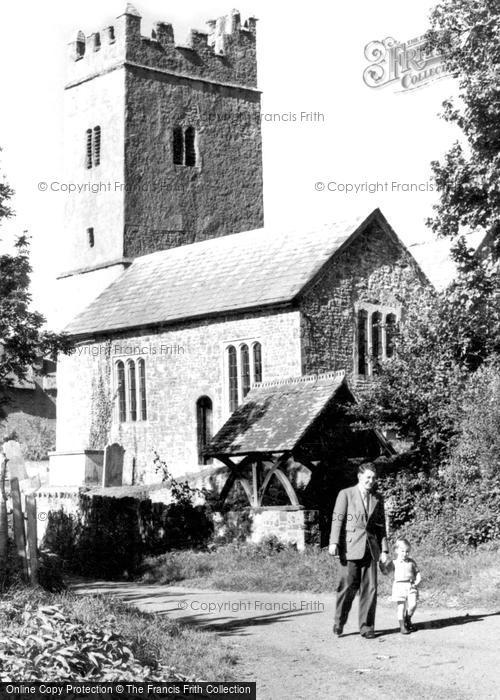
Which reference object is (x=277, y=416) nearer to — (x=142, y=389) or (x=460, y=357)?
(x=460, y=357)

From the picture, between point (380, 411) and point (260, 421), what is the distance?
2.90 m

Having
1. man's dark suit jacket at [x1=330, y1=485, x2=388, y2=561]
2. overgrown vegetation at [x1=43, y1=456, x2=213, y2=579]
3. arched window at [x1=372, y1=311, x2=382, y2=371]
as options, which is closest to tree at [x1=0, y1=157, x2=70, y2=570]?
overgrown vegetation at [x1=43, y1=456, x2=213, y2=579]

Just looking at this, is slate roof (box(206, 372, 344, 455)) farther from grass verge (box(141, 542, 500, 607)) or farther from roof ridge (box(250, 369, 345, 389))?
grass verge (box(141, 542, 500, 607))

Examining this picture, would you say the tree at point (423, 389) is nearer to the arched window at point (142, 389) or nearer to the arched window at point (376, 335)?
the arched window at point (376, 335)

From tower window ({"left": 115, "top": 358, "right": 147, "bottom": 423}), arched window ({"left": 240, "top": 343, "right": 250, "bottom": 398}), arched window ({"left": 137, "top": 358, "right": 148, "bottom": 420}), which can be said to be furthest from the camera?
tower window ({"left": 115, "top": 358, "right": 147, "bottom": 423})

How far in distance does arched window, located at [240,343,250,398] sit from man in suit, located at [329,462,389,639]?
18132 millimetres

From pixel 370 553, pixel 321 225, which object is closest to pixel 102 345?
pixel 321 225

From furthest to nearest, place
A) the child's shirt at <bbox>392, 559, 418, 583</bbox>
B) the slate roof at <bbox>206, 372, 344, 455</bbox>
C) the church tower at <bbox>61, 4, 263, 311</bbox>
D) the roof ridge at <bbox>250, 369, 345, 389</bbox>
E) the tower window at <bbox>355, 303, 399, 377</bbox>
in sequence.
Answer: the church tower at <bbox>61, 4, 263, 311</bbox> → the tower window at <bbox>355, 303, 399, 377</bbox> → the roof ridge at <bbox>250, 369, 345, 389</bbox> → the slate roof at <bbox>206, 372, 344, 455</bbox> → the child's shirt at <bbox>392, 559, 418, 583</bbox>

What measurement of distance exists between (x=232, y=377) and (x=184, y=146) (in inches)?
626

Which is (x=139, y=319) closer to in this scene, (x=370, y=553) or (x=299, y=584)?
(x=299, y=584)

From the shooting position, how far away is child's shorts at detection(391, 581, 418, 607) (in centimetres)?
1173

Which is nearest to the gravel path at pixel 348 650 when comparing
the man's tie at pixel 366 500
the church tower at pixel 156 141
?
the man's tie at pixel 366 500

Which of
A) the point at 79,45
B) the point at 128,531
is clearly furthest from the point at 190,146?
the point at 128,531

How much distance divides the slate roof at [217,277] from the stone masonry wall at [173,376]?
1.79 ft
